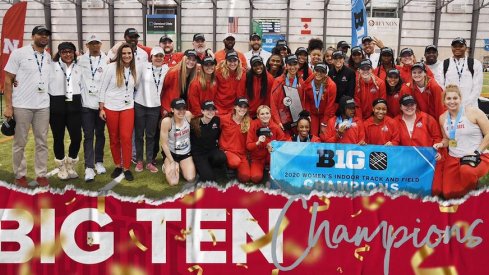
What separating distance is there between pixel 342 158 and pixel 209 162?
1776 mm

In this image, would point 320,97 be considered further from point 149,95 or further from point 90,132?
point 90,132

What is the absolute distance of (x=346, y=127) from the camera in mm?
4867

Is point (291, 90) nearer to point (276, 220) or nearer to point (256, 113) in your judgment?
point (256, 113)

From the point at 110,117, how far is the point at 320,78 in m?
2.65

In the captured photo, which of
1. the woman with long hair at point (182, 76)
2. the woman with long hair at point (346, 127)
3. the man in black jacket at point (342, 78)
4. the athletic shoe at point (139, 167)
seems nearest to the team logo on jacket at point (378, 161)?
the woman with long hair at point (346, 127)

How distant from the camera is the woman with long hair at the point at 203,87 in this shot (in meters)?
5.22

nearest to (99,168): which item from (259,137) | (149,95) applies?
(149,95)

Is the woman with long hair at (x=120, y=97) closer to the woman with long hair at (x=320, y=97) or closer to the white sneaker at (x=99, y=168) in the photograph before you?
the white sneaker at (x=99, y=168)

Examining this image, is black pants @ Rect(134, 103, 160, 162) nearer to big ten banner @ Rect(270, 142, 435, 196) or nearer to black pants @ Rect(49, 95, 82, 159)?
black pants @ Rect(49, 95, 82, 159)

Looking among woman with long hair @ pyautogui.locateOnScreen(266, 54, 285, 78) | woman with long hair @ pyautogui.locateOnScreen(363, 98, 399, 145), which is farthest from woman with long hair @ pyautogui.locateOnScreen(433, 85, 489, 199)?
woman with long hair @ pyautogui.locateOnScreen(266, 54, 285, 78)

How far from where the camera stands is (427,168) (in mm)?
4328

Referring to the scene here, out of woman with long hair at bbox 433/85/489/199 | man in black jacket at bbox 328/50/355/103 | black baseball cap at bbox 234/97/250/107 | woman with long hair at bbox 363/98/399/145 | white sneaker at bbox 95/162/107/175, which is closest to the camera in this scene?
woman with long hair at bbox 433/85/489/199

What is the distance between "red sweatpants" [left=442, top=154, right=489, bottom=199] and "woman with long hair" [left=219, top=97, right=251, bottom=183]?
220 centimetres

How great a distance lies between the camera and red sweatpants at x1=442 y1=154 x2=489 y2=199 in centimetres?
412
